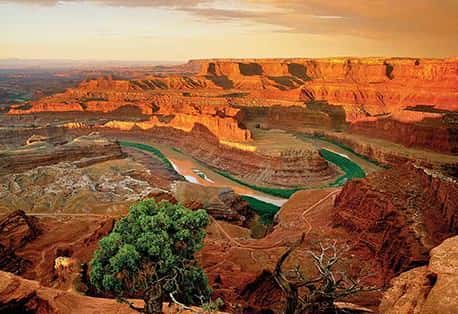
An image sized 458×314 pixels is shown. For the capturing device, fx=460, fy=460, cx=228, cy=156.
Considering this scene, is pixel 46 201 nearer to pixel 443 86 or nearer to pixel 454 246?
pixel 454 246

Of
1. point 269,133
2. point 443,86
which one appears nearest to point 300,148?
point 269,133

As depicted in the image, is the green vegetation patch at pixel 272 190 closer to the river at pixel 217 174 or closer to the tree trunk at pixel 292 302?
the river at pixel 217 174

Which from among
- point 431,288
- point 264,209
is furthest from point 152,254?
point 264,209

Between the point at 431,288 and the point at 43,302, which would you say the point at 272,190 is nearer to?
the point at 43,302

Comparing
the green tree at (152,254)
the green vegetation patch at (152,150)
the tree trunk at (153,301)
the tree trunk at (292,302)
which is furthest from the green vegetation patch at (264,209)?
the tree trunk at (292,302)

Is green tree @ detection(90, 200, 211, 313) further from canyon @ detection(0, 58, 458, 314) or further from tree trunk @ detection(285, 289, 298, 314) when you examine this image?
tree trunk @ detection(285, 289, 298, 314)
